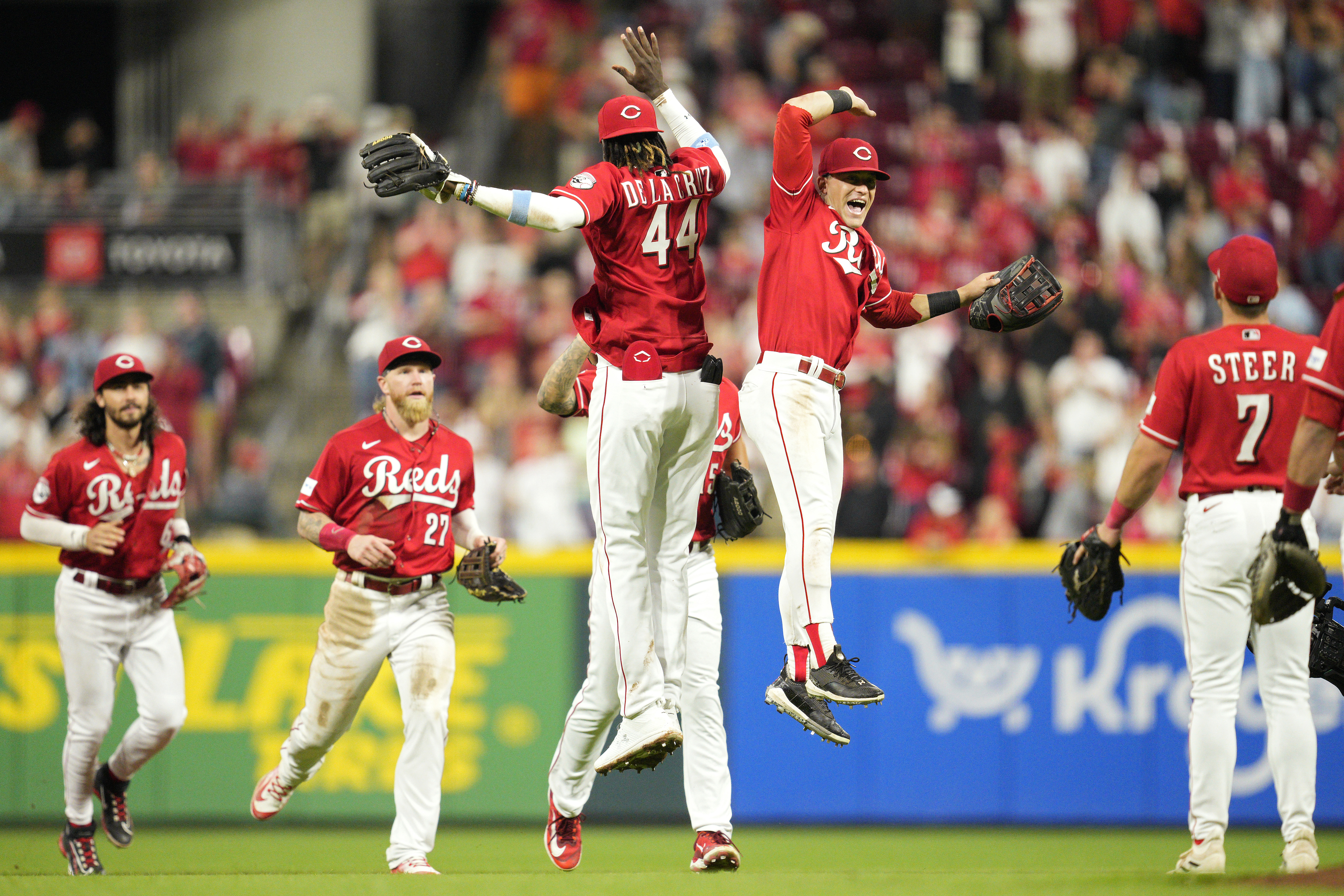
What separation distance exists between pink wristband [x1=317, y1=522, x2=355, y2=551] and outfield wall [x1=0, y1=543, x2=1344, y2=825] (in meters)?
3.00

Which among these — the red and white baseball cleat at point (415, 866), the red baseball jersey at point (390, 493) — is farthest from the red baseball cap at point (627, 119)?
the red and white baseball cleat at point (415, 866)

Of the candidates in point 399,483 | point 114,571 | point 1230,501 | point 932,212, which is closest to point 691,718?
point 399,483

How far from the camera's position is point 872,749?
1067 cm

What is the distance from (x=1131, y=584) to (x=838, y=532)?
2.16 meters

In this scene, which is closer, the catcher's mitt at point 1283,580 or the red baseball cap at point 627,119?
the catcher's mitt at point 1283,580

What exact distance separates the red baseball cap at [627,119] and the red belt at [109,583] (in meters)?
3.82

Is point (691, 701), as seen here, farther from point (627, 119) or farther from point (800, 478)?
point (627, 119)

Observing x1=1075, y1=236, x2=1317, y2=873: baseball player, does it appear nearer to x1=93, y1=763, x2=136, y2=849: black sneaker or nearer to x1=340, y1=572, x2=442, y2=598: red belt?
x1=340, y1=572, x2=442, y2=598: red belt

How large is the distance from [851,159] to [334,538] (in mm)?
3071

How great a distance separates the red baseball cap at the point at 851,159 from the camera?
6680 millimetres

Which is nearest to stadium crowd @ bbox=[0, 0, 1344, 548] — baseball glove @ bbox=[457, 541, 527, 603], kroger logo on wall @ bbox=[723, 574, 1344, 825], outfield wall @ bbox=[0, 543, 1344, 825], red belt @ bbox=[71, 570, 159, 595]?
kroger logo on wall @ bbox=[723, 574, 1344, 825]

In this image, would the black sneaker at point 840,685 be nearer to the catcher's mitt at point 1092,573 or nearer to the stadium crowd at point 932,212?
the catcher's mitt at point 1092,573

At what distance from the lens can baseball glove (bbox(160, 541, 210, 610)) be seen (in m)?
8.31

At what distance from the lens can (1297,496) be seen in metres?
5.55
